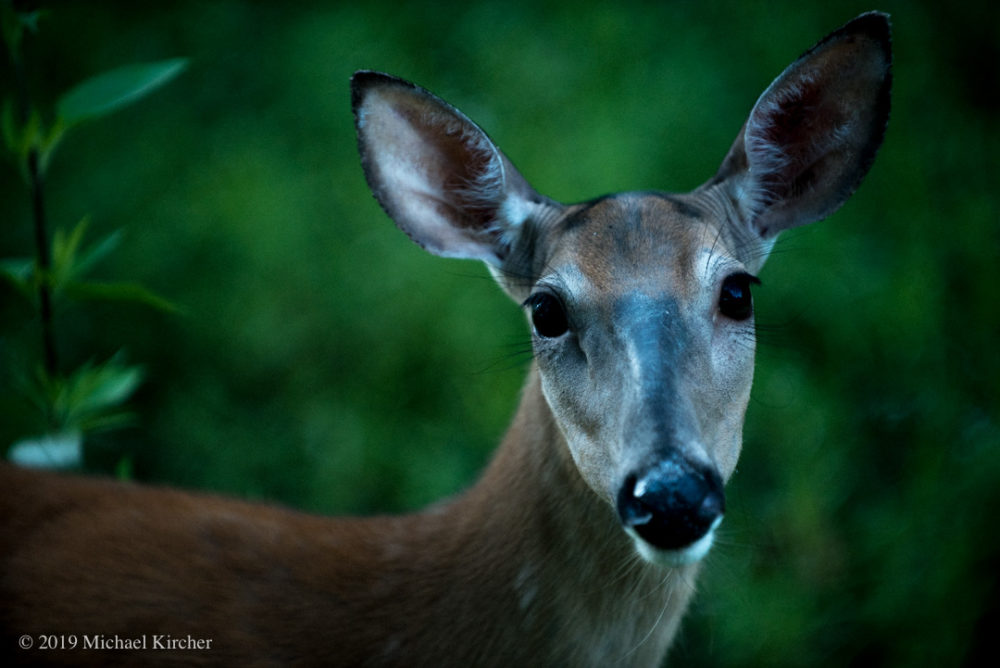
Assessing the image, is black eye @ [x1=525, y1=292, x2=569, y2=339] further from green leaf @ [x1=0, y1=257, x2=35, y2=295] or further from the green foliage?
green leaf @ [x1=0, y1=257, x2=35, y2=295]

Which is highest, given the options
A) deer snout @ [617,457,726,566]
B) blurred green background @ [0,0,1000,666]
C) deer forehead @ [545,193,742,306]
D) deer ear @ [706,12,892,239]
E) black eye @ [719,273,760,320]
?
deer ear @ [706,12,892,239]

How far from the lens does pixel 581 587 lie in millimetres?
2453

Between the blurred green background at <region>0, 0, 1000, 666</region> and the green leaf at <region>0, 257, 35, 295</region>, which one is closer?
the green leaf at <region>0, 257, 35, 295</region>

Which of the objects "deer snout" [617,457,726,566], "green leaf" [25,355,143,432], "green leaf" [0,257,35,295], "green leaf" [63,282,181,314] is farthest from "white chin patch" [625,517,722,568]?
"green leaf" [0,257,35,295]

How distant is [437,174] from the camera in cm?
279

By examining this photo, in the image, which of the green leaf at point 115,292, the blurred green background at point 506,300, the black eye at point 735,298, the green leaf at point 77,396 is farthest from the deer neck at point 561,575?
the green leaf at point 77,396

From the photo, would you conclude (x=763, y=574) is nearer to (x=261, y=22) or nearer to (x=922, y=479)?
(x=922, y=479)

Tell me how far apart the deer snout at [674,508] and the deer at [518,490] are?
171 millimetres

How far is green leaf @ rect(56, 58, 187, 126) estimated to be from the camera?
2811mm

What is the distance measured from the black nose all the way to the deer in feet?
0.57

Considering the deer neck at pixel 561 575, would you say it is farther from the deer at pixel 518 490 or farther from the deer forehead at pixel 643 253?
the deer forehead at pixel 643 253

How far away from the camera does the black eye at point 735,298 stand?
2.37m

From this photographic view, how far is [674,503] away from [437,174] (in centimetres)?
130

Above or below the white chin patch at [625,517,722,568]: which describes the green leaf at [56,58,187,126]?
above
